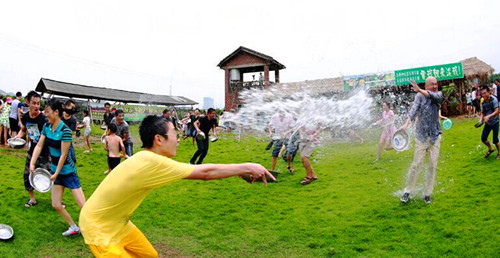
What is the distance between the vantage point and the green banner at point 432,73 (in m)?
21.2

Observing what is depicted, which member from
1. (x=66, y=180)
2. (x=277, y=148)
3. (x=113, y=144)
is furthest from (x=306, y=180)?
(x=66, y=180)

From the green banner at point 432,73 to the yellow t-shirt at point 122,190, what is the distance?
72.6 ft

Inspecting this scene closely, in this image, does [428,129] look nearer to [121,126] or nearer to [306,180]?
[306,180]

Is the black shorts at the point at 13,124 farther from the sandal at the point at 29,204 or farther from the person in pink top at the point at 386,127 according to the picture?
the person in pink top at the point at 386,127

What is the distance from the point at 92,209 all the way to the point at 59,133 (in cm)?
325

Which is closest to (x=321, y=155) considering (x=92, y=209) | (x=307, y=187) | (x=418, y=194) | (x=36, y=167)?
(x=307, y=187)

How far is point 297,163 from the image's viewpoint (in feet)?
40.3

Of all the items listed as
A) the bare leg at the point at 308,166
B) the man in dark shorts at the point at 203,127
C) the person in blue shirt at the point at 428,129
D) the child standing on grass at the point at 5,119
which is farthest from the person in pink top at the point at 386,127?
the child standing on grass at the point at 5,119

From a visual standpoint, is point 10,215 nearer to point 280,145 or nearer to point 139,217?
point 139,217

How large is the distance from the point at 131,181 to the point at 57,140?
3553 mm

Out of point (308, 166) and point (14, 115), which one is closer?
point (308, 166)

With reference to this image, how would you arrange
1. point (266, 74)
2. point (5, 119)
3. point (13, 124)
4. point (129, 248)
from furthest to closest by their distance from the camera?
point (266, 74)
point (5, 119)
point (13, 124)
point (129, 248)

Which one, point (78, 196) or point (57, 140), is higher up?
point (57, 140)

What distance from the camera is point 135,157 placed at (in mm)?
2789
